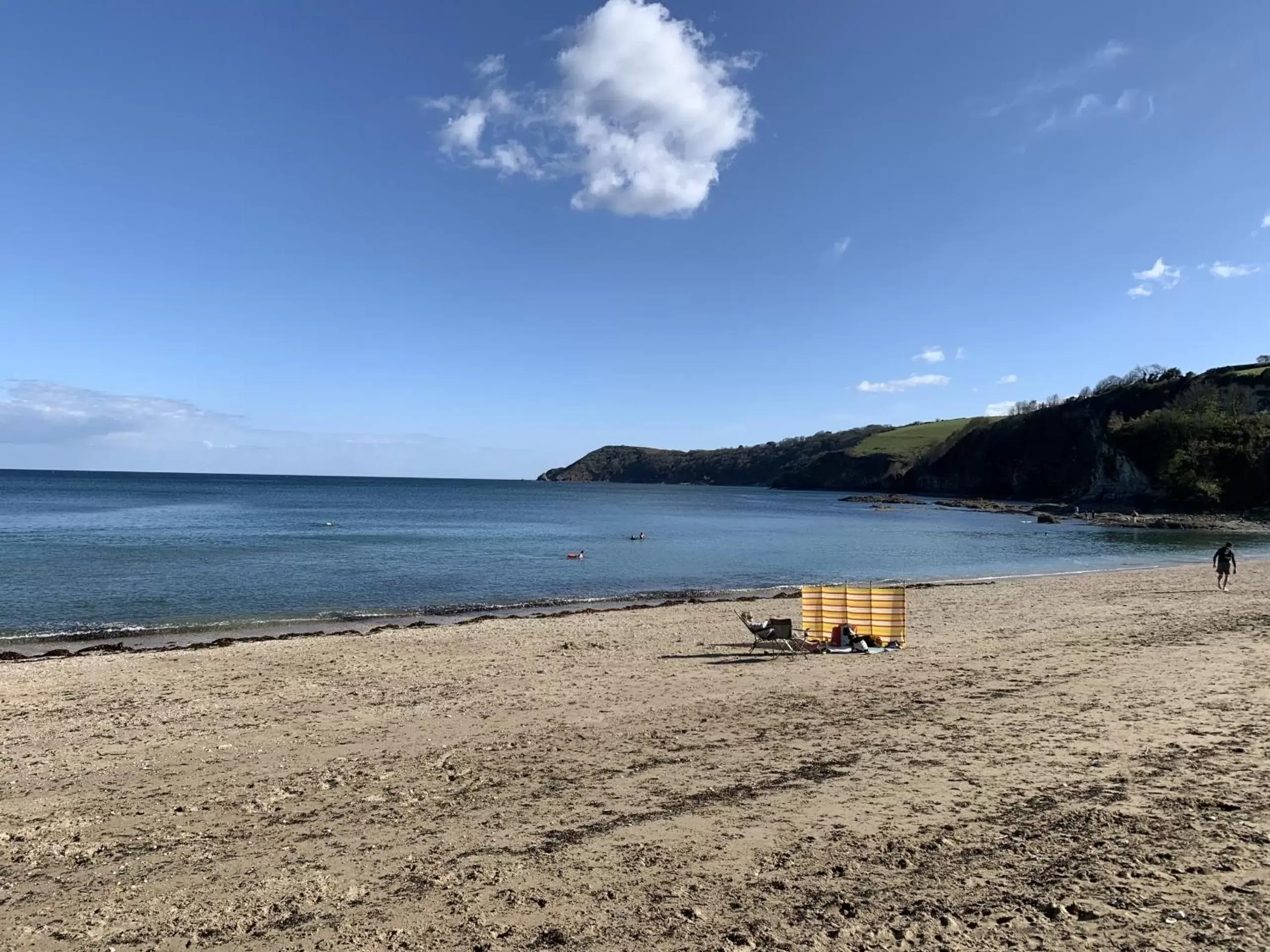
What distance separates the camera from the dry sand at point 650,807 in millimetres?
4910

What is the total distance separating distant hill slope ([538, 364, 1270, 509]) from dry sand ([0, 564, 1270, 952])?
78046 millimetres

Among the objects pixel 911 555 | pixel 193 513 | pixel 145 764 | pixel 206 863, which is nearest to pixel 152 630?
pixel 145 764

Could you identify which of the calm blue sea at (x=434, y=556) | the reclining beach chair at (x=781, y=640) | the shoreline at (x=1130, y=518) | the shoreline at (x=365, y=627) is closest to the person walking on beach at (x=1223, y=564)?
the shoreline at (x=365, y=627)

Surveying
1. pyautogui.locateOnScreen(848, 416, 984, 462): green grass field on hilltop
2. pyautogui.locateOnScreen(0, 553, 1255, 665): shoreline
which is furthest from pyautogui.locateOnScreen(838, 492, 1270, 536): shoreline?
pyautogui.locateOnScreen(848, 416, 984, 462): green grass field on hilltop

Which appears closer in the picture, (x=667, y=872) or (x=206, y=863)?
(x=667, y=872)

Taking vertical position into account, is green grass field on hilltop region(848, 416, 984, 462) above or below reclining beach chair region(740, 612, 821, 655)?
above

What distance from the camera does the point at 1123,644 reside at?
14.9 m

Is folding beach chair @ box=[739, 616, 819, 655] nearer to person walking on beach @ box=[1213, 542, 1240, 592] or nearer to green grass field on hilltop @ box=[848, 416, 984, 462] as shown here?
person walking on beach @ box=[1213, 542, 1240, 592]

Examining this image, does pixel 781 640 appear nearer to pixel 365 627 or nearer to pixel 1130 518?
pixel 365 627

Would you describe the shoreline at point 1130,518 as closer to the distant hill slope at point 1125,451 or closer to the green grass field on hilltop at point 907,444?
the distant hill slope at point 1125,451

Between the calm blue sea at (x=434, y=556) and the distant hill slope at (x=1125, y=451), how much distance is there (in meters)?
17.9

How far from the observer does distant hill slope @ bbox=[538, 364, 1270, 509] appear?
74.3 metres

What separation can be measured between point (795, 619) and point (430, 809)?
15.8 m

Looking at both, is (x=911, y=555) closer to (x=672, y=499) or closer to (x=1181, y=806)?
(x=1181, y=806)
